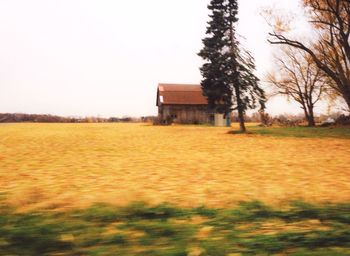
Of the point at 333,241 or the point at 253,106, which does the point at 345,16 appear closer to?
the point at 253,106

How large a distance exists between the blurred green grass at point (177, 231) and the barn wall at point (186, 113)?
47.5 meters

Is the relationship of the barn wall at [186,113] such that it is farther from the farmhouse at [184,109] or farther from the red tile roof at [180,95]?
the red tile roof at [180,95]

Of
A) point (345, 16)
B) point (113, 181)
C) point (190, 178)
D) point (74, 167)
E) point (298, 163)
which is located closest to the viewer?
point (113, 181)

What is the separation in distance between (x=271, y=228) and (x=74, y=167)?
19.6 ft

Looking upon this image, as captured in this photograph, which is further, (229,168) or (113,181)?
(229,168)

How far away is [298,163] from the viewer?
9445mm

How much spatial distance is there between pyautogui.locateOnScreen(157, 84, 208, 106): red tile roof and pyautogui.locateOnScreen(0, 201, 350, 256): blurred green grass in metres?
47.5

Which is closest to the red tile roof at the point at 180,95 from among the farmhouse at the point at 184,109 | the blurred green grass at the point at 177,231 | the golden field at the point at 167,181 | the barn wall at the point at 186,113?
the farmhouse at the point at 184,109

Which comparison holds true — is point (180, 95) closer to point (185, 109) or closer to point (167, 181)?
point (185, 109)

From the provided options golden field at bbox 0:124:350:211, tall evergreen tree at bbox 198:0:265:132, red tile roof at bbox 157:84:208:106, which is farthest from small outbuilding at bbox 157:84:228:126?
golden field at bbox 0:124:350:211

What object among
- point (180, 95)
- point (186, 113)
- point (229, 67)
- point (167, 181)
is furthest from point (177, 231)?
point (180, 95)

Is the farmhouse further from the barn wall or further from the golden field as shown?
the golden field

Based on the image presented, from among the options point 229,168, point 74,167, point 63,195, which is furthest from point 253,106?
point 63,195

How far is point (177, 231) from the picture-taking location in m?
3.50
